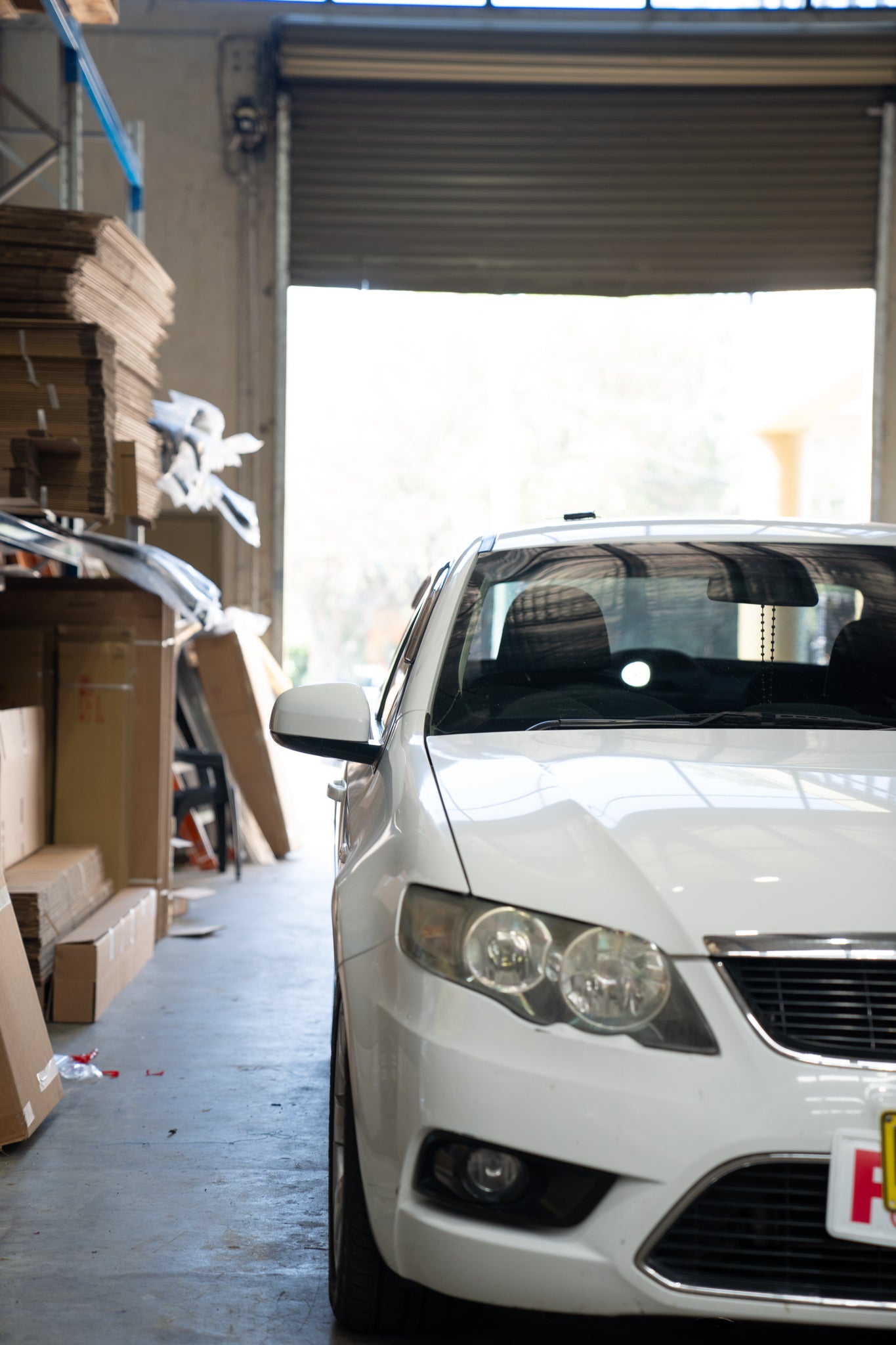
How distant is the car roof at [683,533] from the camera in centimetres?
281

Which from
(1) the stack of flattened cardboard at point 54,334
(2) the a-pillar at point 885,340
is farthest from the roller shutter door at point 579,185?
(1) the stack of flattened cardboard at point 54,334

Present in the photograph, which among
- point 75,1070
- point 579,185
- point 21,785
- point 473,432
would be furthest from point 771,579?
point 473,432

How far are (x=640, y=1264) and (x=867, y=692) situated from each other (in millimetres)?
1433

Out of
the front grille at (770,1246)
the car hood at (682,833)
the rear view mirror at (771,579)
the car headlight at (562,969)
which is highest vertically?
the rear view mirror at (771,579)

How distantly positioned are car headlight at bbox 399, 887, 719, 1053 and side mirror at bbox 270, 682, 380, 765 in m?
0.69

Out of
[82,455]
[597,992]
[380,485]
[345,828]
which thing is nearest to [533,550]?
[345,828]

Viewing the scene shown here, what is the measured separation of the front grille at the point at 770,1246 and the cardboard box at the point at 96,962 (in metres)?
2.87

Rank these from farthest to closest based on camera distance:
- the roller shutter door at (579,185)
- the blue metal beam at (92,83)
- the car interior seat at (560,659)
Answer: the roller shutter door at (579,185)
the blue metal beam at (92,83)
the car interior seat at (560,659)

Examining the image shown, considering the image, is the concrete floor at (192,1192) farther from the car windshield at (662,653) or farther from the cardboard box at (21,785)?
the car windshield at (662,653)

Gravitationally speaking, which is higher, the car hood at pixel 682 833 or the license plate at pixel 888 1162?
the car hood at pixel 682 833

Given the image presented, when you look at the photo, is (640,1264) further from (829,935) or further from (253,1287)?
(253,1287)

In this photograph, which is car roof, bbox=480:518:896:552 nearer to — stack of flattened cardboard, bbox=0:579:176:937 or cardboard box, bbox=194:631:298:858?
stack of flattened cardboard, bbox=0:579:176:937

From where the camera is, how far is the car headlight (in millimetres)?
1576

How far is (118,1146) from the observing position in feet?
9.70
